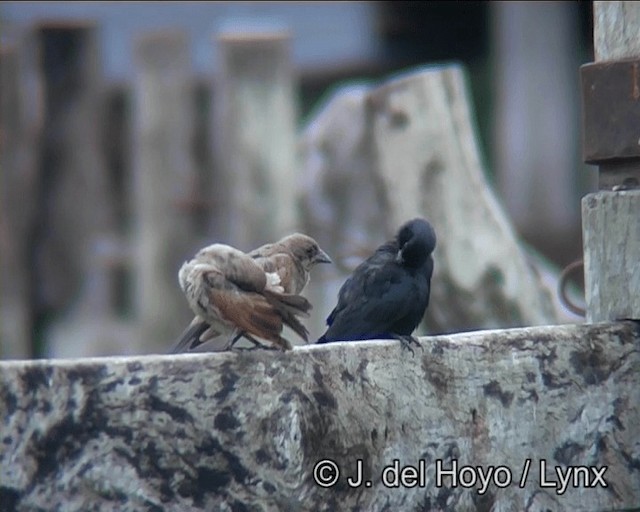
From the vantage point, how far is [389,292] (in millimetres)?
6312

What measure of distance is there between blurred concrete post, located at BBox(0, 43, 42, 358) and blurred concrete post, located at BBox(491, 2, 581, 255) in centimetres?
533

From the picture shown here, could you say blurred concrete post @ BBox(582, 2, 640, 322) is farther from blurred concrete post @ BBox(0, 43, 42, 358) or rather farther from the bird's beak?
blurred concrete post @ BBox(0, 43, 42, 358)

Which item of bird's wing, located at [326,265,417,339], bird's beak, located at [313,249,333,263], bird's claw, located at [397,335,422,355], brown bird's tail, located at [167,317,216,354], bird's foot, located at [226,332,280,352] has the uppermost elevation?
bird's foot, located at [226,332,280,352]

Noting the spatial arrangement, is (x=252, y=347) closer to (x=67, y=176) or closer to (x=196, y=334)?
(x=196, y=334)

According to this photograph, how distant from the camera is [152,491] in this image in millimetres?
4199

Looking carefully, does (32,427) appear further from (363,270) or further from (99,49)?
(99,49)

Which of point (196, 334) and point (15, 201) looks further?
point (15, 201)

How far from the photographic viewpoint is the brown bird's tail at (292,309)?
16.0ft

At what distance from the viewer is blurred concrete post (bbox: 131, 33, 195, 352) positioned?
12992mm

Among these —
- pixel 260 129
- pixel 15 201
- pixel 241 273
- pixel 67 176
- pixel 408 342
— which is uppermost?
pixel 241 273

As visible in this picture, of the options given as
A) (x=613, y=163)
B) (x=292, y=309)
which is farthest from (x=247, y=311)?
(x=613, y=163)

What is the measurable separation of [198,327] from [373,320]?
1034mm

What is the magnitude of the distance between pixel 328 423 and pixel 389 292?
1879mm

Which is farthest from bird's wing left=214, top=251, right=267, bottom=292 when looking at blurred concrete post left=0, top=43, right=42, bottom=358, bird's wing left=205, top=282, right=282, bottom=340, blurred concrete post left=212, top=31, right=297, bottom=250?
blurred concrete post left=0, top=43, right=42, bottom=358
